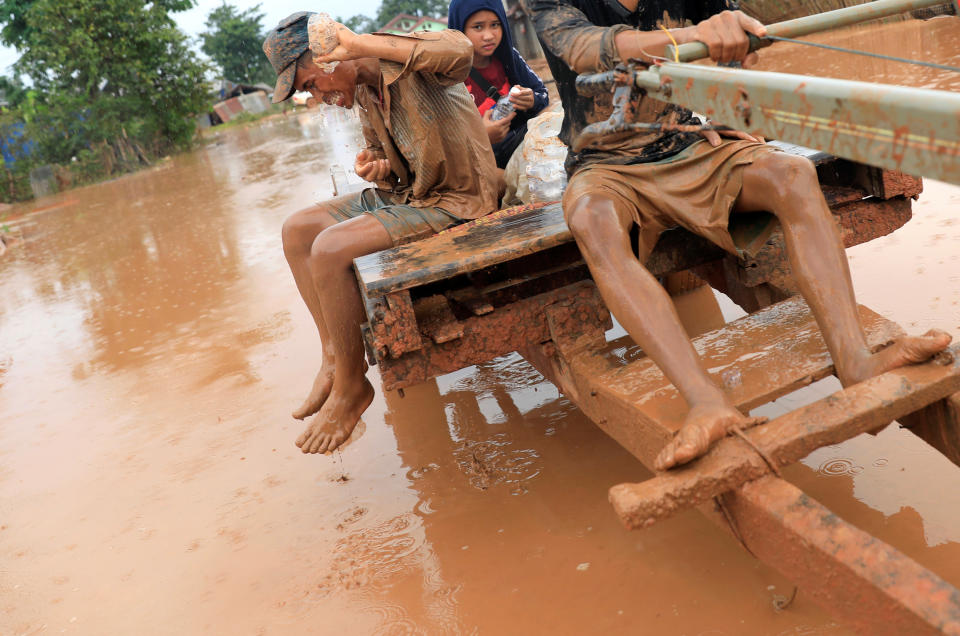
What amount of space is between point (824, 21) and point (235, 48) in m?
61.8

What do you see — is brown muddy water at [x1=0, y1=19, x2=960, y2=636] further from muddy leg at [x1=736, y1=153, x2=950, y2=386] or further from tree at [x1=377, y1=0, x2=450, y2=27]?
tree at [x1=377, y1=0, x2=450, y2=27]

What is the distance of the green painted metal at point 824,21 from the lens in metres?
1.81

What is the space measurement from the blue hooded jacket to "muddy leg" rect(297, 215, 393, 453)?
4.28 feet

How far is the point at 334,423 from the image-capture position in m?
2.90

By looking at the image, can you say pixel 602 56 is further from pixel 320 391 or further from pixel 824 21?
pixel 320 391

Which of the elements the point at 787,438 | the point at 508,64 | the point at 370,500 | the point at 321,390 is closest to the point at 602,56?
the point at 787,438

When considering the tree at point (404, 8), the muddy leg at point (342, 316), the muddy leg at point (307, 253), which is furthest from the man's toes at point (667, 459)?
the tree at point (404, 8)

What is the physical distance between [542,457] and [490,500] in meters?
0.31

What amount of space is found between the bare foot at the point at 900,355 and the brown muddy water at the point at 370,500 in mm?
619

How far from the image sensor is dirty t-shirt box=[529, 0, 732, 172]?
237cm

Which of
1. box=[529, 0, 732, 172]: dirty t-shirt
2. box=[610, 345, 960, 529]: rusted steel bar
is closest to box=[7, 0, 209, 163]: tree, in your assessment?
box=[529, 0, 732, 172]: dirty t-shirt

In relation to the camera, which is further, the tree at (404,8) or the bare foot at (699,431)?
the tree at (404,8)

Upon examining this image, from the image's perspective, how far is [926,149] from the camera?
1.11 metres

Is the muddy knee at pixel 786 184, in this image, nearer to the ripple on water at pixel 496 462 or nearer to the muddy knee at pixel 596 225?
the muddy knee at pixel 596 225
